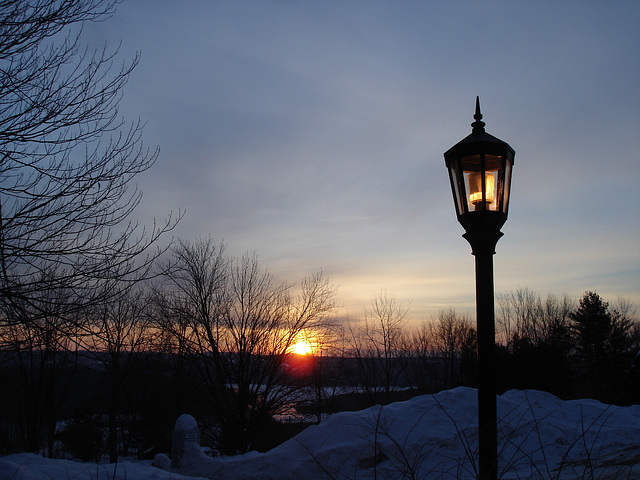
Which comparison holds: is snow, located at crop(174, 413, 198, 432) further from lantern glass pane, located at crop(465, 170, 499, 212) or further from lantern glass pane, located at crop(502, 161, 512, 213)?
lantern glass pane, located at crop(502, 161, 512, 213)

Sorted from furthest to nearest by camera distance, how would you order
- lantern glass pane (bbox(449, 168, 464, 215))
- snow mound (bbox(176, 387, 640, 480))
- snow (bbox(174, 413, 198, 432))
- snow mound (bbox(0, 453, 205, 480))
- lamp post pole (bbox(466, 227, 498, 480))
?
1. snow (bbox(174, 413, 198, 432))
2. snow mound (bbox(176, 387, 640, 480))
3. snow mound (bbox(0, 453, 205, 480))
4. lantern glass pane (bbox(449, 168, 464, 215))
5. lamp post pole (bbox(466, 227, 498, 480))

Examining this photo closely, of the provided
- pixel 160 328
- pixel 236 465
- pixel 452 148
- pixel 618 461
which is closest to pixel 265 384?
pixel 160 328

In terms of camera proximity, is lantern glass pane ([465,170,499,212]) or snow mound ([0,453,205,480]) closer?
lantern glass pane ([465,170,499,212])

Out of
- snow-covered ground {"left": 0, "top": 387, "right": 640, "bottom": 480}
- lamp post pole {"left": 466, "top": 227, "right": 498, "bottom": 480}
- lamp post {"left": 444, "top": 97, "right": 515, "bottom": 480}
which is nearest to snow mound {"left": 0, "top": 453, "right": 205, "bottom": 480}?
snow-covered ground {"left": 0, "top": 387, "right": 640, "bottom": 480}

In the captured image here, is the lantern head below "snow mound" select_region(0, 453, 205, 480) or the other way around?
the other way around

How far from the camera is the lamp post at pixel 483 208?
3.30 meters

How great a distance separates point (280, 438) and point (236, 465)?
12960mm

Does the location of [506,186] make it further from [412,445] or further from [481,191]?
[412,445]

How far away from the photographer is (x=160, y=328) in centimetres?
1900

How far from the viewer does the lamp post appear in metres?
3.30

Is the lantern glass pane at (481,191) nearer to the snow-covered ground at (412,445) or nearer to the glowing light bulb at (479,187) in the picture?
the glowing light bulb at (479,187)

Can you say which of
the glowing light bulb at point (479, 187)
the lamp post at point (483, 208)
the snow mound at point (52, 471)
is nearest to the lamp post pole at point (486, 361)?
the lamp post at point (483, 208)

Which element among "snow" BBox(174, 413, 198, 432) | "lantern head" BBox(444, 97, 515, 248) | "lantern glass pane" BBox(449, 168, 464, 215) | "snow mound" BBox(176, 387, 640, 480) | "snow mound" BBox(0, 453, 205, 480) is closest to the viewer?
"lantern head" BBox(444, 97, 515, 248)

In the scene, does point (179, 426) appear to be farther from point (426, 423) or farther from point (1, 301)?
point (1, 301)
